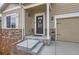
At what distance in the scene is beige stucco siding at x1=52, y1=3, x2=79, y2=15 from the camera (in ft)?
6.51

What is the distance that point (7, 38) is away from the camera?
2088 millimetres

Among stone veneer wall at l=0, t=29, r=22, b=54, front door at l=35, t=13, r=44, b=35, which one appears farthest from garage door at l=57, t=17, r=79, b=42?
stone veneer wall at l=0, t=29, r=22, b=54

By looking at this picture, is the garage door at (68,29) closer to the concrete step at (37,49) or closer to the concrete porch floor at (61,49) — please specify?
the concrete porch floor at (61,49)

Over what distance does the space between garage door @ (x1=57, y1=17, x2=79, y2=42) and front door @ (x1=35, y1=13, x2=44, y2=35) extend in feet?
0.84

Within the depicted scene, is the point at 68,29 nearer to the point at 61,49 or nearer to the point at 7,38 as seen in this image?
the point at 61,49

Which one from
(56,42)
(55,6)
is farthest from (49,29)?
(55,6)

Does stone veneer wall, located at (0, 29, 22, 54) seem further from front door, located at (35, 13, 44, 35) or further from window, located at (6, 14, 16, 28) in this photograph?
front door, located at (35, 13, 44, 35)

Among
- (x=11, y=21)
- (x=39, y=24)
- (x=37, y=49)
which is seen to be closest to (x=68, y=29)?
(x=39, y=24)

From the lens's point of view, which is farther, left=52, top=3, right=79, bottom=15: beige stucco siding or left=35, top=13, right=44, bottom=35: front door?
left=35, top=13, right=44, bottom=35: front door

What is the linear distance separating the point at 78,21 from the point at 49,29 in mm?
450

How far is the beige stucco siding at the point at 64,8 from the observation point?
6.51 feet

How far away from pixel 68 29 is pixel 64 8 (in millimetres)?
326

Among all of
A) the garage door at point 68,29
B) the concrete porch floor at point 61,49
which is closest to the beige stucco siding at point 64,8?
the garage door at point 68,29

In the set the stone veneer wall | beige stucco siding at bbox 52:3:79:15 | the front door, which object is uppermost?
beige stucco siding at bbox 52:3:79:15
